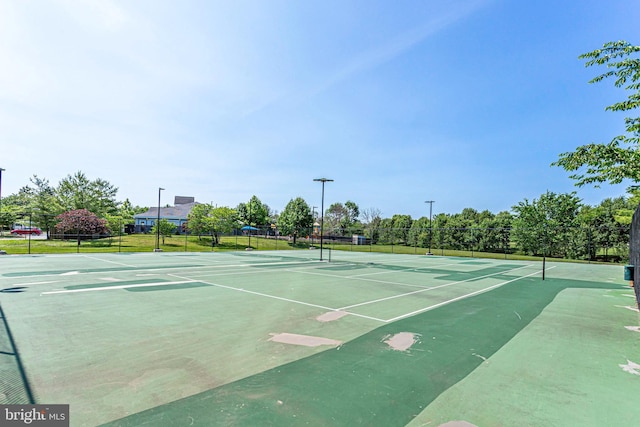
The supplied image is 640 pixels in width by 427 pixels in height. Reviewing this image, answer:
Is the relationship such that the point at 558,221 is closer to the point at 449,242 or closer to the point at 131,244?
the point at 449,242

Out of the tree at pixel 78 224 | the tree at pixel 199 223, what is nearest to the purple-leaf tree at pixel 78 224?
the tree at pixel 78 224

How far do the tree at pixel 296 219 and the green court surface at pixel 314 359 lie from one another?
42093mm

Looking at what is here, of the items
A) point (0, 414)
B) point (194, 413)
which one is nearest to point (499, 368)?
point (194, 413)

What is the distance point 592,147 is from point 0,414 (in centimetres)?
1088

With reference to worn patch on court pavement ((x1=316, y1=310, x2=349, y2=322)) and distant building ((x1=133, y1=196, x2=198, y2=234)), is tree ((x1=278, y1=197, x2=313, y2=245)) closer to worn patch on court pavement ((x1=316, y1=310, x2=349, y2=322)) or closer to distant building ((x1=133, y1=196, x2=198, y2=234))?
distant building ((x1=133, y1=196, x2=198, y2=234))

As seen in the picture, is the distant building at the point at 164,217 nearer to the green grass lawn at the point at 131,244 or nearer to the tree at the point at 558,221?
the green grass lawn at the point at 131,244

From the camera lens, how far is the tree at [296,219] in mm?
51250

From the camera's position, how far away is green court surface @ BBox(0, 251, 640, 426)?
10.5 feet

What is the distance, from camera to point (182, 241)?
39.9 meters

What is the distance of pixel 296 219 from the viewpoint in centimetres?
5119

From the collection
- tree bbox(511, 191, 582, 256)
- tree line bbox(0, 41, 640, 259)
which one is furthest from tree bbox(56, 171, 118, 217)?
tree bbox(511, 191, 582, 256)

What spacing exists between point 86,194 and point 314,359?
5422 centimetres

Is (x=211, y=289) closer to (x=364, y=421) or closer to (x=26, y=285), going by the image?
(x=26, y=285)

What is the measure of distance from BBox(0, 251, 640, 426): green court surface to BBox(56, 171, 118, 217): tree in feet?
140
